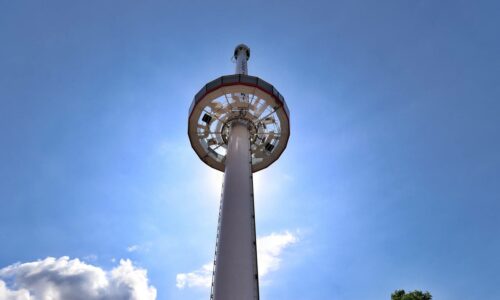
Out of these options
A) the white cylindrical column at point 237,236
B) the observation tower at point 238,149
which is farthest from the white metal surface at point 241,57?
the white cylindrical column at point 237,236

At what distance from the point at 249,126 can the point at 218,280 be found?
15396 millimetres

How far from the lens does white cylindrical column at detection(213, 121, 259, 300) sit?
19.5m

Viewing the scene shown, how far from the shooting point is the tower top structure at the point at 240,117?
29.1m

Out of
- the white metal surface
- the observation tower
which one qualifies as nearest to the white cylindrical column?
the observation tower

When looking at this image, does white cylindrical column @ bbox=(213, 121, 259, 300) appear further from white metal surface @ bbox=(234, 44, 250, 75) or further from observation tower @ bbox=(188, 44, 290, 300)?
white metal surface @ bbox=(234, 44, 250, 75)

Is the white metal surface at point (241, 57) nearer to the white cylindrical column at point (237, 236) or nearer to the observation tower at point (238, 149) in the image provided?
the observation tower at point (238, 149)

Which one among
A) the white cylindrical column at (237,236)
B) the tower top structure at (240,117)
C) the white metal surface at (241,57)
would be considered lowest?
the white cylindrical column at (237,236)

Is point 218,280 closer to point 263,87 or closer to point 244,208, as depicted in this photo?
point 244,208

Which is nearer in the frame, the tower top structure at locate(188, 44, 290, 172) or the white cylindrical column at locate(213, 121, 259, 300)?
the white cylindrical column at locate(213, 121, 259, 300)

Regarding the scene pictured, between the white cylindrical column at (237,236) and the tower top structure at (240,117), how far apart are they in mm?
4833

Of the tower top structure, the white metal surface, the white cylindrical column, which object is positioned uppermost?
the white metal surface

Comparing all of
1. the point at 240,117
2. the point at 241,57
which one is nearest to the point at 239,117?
the point at 240,117

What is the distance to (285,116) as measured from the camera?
101ft

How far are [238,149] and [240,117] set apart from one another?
489 centimetres
